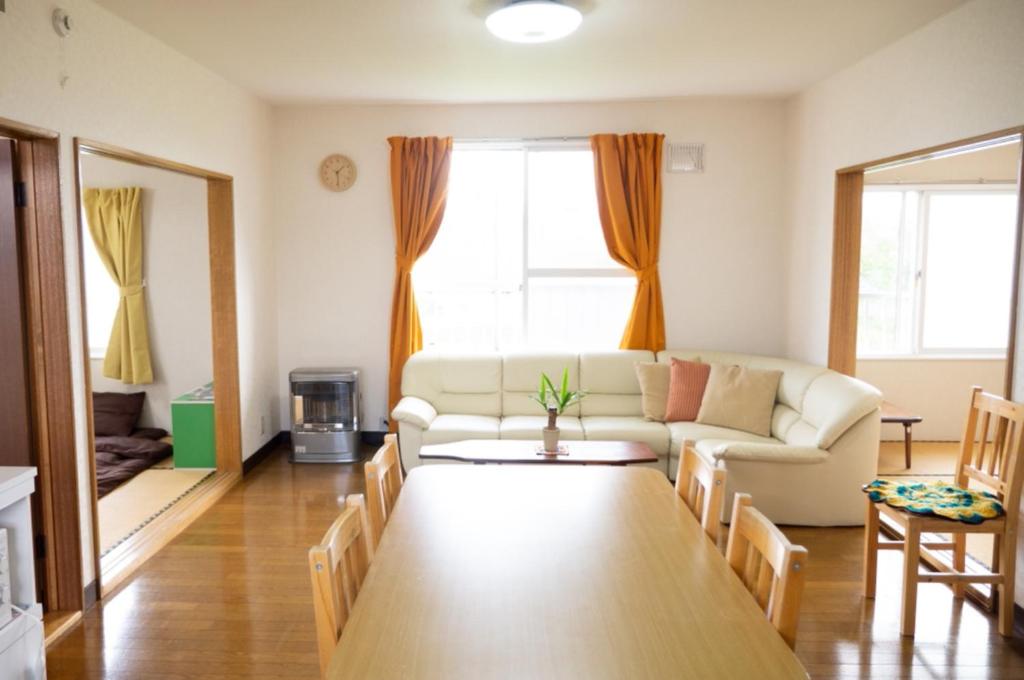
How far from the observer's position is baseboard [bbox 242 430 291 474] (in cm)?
505

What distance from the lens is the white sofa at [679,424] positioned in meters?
3.96

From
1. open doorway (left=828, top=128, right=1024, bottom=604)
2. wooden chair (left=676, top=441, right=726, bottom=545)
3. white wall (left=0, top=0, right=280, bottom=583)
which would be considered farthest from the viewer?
open doorway (left=828, top=128, right=1024, bottom=604)

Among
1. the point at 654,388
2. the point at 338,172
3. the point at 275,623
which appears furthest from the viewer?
the point at 338,172

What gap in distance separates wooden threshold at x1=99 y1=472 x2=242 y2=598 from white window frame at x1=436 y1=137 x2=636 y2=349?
2448mm

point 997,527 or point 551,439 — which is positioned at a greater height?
point 551,439

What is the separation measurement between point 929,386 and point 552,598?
5181mm

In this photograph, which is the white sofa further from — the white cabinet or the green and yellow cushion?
the white cabinet

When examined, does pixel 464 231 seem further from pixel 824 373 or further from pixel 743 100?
pixel 824 373

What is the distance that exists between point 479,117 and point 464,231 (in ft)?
2.82

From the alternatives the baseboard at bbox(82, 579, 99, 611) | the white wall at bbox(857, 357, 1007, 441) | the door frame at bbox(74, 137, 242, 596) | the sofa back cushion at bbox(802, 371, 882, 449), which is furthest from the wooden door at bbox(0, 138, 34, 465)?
the white wall at bbox(857, 357, 1007, 441)

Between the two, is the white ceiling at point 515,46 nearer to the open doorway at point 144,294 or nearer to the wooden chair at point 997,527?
the open doorway at point 144,294

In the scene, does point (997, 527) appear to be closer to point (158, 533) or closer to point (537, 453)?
point (537, 453)

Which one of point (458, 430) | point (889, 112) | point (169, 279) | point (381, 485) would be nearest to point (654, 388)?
point (458, 430)

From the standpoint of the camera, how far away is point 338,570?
1.65m
